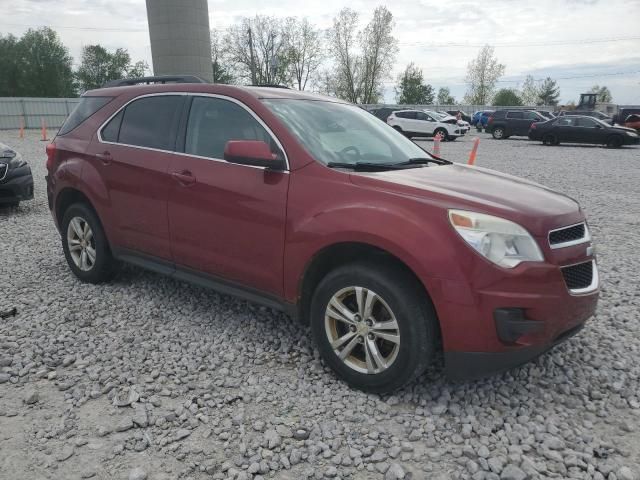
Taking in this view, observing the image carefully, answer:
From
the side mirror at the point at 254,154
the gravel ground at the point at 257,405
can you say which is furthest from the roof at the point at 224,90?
the gravel ground at the point at 257,405

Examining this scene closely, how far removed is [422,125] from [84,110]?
24205 millimetres

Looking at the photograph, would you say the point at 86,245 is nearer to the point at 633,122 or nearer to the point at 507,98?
the point at 633,122

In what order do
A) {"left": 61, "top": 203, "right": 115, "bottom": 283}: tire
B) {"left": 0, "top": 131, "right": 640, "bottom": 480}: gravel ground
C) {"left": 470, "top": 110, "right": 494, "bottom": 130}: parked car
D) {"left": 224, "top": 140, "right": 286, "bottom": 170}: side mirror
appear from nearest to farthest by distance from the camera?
{"left": 0, "top": 131, "right": 640, "bottom": 480}: gravel ground < {"left": 224, "top": 140, "right": 286, "bottom": 170}: side mirror < {"left": 61, "top": 203, "right": 115, "bottom": 283}: tire < {"left": 470, "top": 110, "right": 494, "bottom": 130}: parked car

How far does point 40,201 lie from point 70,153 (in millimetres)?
5431

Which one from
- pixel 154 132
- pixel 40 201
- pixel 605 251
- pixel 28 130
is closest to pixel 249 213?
pixel 154 132

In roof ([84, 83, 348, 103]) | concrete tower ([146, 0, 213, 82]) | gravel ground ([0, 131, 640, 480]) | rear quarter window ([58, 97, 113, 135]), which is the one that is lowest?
gravel ground ([0, 131, 640, 480])

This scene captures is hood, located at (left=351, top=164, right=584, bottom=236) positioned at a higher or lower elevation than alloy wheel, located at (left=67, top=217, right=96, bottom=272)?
higher

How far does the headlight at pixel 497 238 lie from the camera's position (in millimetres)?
2619

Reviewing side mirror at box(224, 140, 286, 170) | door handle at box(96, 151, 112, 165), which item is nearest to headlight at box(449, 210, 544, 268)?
side mirror at box(224, 140, 286, 170)

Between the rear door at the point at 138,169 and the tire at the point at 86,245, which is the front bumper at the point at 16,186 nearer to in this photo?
the tire at the point at 86,245

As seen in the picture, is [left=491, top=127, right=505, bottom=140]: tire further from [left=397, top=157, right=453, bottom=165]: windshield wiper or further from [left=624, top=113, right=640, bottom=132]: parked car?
[left=397, top=157, right=453, bottom=165]: windshield wiper

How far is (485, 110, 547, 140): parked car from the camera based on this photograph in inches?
1082

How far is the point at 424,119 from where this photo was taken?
27422 mm

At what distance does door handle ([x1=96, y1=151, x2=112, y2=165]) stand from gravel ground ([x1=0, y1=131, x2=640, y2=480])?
1224mm
